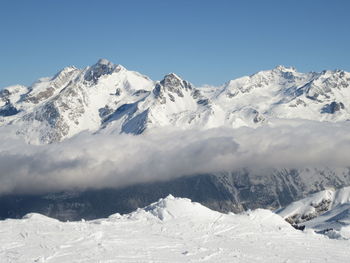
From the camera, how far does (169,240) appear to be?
15025 cm

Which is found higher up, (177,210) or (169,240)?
(177,210)

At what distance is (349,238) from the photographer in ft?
575

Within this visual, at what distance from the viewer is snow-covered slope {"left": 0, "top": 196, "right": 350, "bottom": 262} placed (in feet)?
438

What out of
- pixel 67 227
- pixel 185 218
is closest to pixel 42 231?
pixel 67 227

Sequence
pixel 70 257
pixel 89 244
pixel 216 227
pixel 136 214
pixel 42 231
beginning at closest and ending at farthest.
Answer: pixel 70 257, pixel 89 244, pixel 42 231, pixel 216 227, pixel 136 214

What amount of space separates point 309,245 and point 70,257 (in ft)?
215

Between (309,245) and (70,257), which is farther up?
(70,257)

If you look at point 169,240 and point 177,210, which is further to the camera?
point 177,210

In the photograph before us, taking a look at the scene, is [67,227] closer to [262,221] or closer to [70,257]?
[70,257]

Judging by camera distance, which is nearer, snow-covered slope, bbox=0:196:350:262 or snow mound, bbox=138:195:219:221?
snow-covered slope, bbox=0:196:350:262

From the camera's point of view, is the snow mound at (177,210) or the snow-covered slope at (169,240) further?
the snow mound at (177,210)

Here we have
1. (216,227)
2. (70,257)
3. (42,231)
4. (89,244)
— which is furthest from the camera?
(216,227)

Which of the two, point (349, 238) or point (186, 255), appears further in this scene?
point (349, 238)

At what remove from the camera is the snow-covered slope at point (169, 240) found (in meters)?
133
